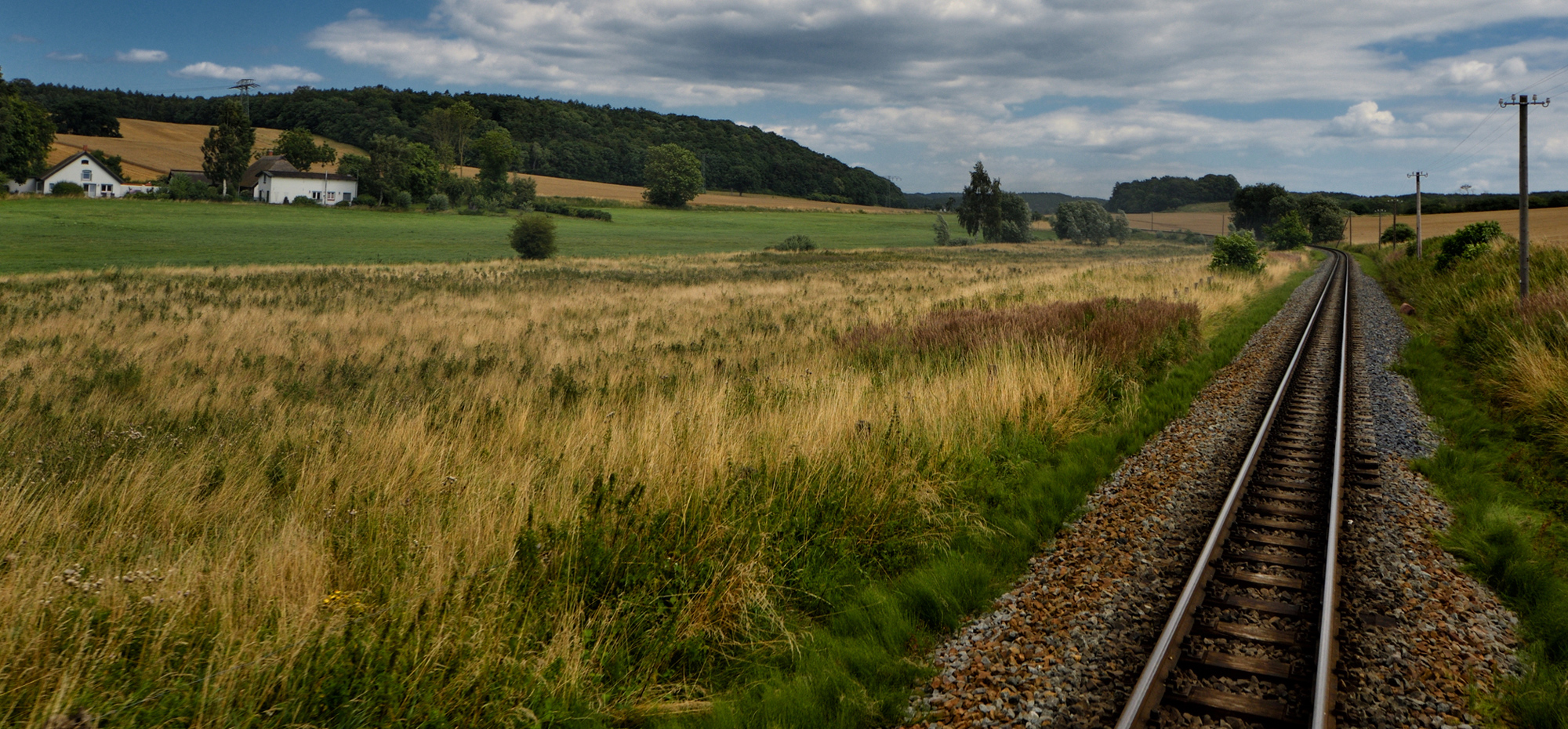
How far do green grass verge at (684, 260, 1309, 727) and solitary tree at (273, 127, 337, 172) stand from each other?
407 ft

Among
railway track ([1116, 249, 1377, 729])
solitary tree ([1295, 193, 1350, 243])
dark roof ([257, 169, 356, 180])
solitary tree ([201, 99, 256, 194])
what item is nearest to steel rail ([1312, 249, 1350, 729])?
railway track ([1116, 249, 1377, 729])

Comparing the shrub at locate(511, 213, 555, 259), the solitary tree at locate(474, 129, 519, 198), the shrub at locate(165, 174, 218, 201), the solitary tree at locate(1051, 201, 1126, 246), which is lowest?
the shrub at locate(511, 213, 555, 259)

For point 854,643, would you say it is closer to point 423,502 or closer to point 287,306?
point 423,502

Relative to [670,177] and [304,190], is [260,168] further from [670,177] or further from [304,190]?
[670,177]

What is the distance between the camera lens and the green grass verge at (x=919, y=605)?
4086mm

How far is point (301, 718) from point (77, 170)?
121 m

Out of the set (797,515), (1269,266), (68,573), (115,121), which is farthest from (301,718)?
(115,121)

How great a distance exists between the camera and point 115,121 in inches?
4953

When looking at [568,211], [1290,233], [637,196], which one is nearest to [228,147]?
[568,211]

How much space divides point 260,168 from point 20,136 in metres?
27.8

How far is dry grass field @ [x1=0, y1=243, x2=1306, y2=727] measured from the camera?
3441 mm

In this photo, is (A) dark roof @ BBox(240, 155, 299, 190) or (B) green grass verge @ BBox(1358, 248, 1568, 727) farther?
(A) dark roof @ BBox(240, 155, 299, 190)

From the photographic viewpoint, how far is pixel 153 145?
12250 centimetres

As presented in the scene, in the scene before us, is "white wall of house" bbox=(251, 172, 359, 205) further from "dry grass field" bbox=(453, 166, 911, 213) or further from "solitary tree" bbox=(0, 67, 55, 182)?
"dry grass field" bbox=(453, 166, 911, 213)
